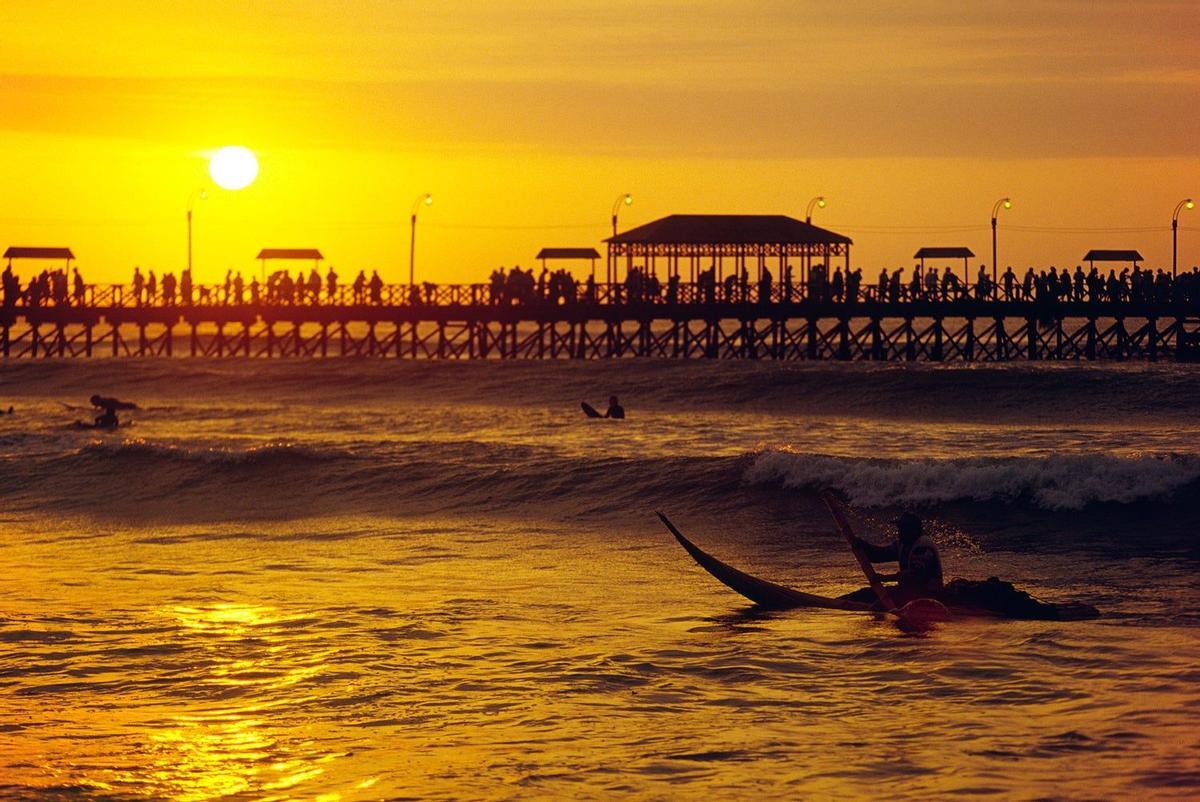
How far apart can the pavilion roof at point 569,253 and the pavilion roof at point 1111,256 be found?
2239 centimetres

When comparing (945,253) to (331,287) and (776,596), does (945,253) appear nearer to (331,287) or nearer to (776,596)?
(331,287)

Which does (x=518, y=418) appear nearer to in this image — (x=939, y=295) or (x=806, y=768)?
(x=939, y=295)

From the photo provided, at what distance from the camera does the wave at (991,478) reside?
2272cm

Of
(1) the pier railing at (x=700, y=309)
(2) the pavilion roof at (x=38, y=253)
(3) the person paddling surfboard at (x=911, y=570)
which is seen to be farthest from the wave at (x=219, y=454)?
(2) the pavilion roof at (x=38, y=253)

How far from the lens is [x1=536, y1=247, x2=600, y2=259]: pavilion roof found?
6912 cm

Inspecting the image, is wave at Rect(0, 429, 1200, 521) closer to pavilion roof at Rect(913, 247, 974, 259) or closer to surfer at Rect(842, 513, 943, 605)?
surfer at Rect(842, 513, 943, 605)

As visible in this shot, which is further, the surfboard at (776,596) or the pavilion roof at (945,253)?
the pavilion roof at (945,253)

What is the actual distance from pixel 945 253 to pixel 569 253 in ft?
55.7

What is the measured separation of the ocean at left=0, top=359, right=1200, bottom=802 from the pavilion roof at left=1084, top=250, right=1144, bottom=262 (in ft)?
133

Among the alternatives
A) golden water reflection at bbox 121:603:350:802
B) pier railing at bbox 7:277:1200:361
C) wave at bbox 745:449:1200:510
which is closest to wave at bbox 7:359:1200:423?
pier railing at bbox 7:277:1200:361

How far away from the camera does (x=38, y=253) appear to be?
70.6m

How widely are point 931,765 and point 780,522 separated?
43.5 ft

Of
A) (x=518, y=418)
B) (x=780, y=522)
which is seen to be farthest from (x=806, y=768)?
(x=518, y=418)

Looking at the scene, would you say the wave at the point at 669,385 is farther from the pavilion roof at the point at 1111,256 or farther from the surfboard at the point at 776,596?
the surfboard at the point at 776,596
